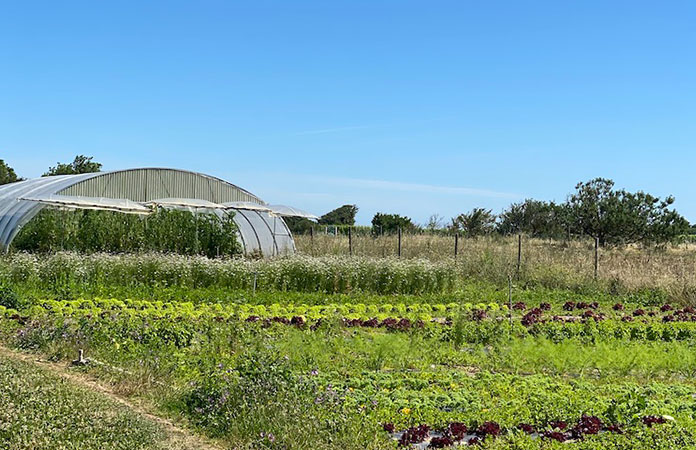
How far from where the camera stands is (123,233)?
73.3ft

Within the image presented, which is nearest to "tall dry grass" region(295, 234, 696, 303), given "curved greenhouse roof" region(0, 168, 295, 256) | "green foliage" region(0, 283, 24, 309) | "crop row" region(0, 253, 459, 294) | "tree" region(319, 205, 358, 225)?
"curved greenhouse roof" region(0, 168, 295, 256)

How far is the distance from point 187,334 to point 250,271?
8.15 m

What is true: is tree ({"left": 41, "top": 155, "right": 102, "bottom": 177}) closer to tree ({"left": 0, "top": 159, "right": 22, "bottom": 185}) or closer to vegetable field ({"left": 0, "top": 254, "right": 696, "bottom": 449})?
tree ({"left": 0, "top": 159, "right": 22, "bottom": 185})

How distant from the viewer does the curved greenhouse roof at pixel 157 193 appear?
25266 mm

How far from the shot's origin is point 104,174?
88.4 ft

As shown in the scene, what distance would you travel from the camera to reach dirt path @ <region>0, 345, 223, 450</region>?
5676 millimetres

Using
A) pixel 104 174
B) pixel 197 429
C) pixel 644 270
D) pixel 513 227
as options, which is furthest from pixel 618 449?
pixel 513 227

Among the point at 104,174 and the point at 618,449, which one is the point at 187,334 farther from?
the point at 104,174

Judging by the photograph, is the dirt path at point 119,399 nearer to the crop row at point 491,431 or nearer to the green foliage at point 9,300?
the crop row at point 491,431

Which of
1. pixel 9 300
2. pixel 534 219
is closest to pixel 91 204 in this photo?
pixel 9 300

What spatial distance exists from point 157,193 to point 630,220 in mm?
21519

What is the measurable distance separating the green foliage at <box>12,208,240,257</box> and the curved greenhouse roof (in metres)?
1.07

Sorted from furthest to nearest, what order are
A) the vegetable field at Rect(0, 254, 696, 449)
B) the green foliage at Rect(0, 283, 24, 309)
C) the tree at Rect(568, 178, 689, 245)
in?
the tree at Rect(568, 178, 689, 245) → the green foliage at Rect(0, 283, 24, 309) → the vegetable field at Rect(0, 254, 696, 449)

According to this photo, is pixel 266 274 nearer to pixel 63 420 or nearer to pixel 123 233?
pixel 123 233
